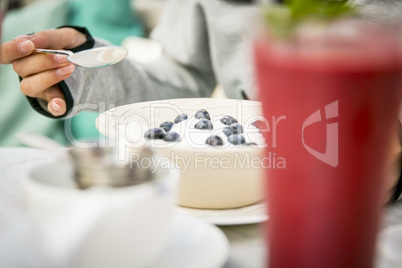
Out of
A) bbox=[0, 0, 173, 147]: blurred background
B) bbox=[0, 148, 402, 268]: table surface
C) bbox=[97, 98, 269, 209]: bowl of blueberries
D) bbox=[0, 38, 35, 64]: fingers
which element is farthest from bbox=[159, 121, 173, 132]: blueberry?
bbox=[0, 0, 173, 147]: blurred background

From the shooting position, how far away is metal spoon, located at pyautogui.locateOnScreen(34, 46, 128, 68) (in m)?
0.85

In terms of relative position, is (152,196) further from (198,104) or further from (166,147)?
(198,104)

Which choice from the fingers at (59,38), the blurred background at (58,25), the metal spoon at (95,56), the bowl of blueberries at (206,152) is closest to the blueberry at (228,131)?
the bowl of blueberries at (206,152)

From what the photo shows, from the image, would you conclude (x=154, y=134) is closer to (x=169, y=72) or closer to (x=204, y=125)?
(x=204, y=125)

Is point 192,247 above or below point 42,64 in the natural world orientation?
below

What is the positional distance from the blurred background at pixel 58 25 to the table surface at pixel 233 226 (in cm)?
83

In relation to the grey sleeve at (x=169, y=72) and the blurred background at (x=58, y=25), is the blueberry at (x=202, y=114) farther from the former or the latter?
the blurred background at (x=58, y=25)

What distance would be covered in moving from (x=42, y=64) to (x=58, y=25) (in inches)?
31.9

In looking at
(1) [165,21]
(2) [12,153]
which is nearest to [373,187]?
(2) [12,153]

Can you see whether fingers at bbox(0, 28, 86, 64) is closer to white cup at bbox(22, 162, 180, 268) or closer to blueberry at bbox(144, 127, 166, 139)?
blueberry at bbox(144, 127, 166, 139)

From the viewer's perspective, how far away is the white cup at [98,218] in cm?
32

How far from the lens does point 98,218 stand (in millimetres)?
325

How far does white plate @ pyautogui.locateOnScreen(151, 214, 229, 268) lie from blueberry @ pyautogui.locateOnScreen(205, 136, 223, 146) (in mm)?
98

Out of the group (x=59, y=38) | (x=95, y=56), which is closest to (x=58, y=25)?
(x=59, y=38)
